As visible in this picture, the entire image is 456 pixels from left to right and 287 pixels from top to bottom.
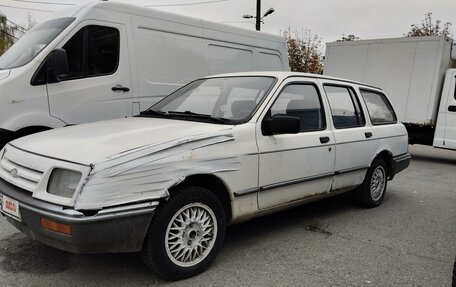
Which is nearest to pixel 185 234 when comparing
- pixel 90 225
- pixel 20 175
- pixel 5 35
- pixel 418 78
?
pixel 90 225

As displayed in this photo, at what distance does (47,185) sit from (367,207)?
162 inches

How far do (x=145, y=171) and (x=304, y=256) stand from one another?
1.77 metres

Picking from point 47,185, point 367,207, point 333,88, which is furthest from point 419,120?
point 47,185

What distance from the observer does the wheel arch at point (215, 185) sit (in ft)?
10.7

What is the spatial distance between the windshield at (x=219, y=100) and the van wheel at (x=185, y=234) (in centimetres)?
83

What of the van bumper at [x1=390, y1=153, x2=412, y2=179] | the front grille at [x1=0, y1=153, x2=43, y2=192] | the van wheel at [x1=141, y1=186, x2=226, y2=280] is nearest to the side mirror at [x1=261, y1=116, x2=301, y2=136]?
the van wheel at [x1=141, y1=186, x2=226, y2=280]

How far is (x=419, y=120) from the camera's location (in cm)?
1037

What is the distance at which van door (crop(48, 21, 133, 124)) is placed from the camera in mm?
5371

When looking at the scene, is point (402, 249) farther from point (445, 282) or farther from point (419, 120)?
point (419, 120)

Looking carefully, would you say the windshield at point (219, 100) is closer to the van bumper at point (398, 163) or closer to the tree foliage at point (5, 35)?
the van bumper at point (398, 163)

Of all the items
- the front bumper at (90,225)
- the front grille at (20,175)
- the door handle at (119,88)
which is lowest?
the front bumper at (90,225)

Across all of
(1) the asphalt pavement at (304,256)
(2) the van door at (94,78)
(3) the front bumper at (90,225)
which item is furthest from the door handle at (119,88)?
(3) the front bumper at (90,225)

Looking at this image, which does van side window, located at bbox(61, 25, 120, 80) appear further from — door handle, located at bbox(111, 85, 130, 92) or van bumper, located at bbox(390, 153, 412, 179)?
van bumper, located at bbox(390, 153, 412, 179)

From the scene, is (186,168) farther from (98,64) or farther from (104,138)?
(98,64)
